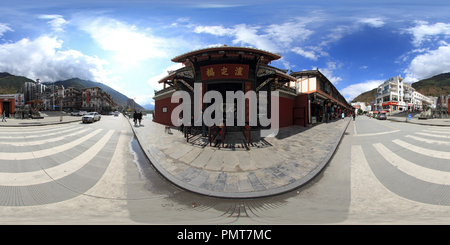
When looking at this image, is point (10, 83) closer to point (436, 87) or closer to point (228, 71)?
point (228, 71)

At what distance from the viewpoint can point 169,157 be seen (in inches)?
227

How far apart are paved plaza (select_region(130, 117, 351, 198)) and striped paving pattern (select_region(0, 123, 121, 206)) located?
1723 millimetres

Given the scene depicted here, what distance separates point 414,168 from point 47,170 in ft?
35.3

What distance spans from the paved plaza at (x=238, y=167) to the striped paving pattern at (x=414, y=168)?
1413 millimetres

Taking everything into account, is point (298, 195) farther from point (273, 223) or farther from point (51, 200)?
point (51, 200)

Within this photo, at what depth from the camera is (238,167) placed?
4.83m

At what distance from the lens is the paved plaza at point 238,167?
12.0ft

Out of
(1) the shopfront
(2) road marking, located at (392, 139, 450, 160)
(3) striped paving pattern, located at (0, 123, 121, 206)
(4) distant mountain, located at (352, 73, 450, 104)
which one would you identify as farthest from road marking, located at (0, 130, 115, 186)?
(4) distant mountain, located at (352, 73, 450, 104)

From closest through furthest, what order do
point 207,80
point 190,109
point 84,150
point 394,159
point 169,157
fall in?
point 394,159, point 169,157, point 84,150, point 207,80, point 190,109

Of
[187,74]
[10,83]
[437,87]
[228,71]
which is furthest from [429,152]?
[437,87]

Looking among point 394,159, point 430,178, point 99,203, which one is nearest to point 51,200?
point 99,203

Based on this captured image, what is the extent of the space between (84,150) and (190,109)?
21.0 ft

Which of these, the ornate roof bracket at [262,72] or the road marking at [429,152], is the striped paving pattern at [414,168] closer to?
the road marking at [429,152]

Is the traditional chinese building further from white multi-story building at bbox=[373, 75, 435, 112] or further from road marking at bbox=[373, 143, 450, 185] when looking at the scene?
white multi-story building at bbox=[373, 75, 435, 112]
